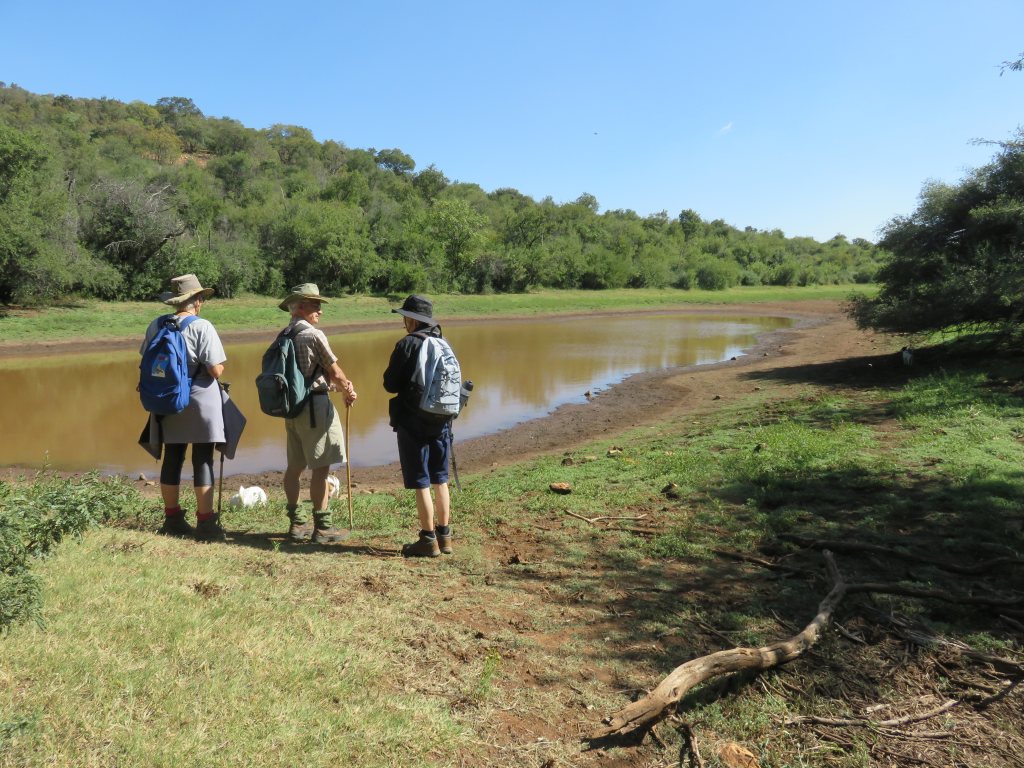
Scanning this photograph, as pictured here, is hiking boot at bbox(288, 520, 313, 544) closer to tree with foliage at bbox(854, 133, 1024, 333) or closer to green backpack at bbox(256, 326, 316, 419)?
green backpack at bbox(256, 326, 316, 419)

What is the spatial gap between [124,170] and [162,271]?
13.7 meters

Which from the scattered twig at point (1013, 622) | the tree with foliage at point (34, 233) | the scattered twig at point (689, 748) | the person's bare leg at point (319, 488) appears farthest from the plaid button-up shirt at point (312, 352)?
the tree with foliage at point (34, 233)

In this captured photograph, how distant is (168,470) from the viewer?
4938 mm

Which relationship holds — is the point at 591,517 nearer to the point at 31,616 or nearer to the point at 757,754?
the point at 757,754

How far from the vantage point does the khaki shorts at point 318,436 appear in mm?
5125

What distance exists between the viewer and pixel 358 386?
16.6m

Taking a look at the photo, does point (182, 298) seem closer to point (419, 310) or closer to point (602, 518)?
point (419, 310)

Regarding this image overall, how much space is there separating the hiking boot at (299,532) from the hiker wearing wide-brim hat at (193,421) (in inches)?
21.1

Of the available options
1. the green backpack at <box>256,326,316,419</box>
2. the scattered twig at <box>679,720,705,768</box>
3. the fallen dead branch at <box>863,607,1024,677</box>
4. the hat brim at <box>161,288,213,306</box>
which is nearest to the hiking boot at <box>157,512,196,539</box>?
the green backpack at <box>256,326,316,419</box>

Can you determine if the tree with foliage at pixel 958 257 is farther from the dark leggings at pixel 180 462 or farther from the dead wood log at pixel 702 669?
the dark leggings at pixel 180 462

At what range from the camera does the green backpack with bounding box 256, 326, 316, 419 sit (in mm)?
4891

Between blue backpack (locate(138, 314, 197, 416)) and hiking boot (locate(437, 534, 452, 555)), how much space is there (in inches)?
80.6

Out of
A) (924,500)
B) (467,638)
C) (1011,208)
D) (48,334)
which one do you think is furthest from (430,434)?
(48,334)

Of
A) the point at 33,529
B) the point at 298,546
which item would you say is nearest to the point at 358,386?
the point at 298,546
